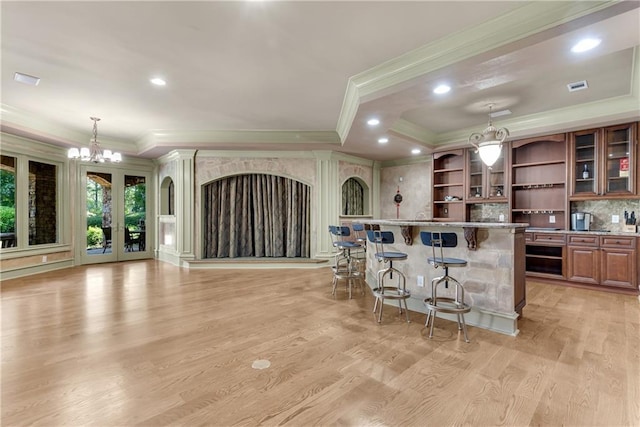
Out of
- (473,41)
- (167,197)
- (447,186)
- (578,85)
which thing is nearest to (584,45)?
(473,41)

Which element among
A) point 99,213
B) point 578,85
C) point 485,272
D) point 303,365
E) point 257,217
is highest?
point 578,85

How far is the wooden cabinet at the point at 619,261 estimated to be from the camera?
450 cm

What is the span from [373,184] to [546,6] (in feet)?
19.4

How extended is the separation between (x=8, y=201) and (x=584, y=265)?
10321 mm

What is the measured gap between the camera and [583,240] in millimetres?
4891

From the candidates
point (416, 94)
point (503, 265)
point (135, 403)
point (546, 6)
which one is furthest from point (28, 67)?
point (503, 265)

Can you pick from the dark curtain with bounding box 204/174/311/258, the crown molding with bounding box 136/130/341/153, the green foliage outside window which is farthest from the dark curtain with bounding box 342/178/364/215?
the green foliage outside window

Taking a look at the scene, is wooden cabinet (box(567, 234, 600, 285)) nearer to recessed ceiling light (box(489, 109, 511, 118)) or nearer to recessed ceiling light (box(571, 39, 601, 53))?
recessed ceiling light (box(489, 109, 511, 118))

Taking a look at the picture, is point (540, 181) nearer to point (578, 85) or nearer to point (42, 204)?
point (578, 85)

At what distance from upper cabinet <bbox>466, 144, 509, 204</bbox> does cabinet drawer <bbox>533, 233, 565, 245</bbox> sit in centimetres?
90

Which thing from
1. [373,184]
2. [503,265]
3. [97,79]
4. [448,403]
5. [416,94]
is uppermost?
[97,79]

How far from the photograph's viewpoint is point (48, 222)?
21.1 ft

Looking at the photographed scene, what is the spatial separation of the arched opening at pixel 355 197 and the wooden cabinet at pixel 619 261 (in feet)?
15.6

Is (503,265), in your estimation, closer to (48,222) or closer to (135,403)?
(135,403)
